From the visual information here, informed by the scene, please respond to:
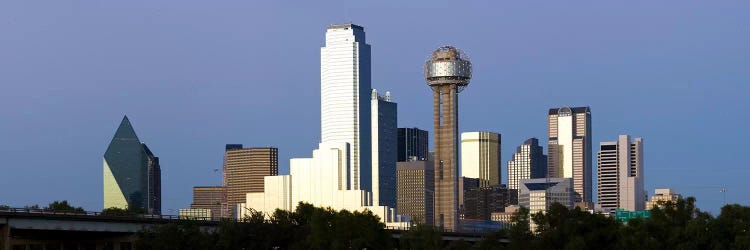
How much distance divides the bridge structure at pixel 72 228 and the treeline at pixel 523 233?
5.25m

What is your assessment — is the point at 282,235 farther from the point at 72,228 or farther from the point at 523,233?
the point at 523,233

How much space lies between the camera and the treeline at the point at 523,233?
136 m

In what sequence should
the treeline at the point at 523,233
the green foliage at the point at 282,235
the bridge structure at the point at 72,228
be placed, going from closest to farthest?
the treeline at the point at 523,233, the bridge structure at the point at 72,228, the green foliage at the point at 282,235

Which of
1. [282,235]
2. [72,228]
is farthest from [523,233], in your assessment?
[72,228]

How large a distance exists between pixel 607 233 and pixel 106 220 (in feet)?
187

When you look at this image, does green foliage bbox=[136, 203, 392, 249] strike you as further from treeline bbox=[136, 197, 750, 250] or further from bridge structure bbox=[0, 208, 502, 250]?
bridge structure bbox=[0, 208, 502, 250]

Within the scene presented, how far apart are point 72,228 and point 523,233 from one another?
4863cm

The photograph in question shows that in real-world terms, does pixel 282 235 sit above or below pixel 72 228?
below

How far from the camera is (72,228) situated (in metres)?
156

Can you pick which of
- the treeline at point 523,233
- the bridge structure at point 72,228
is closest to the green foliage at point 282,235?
the treeline at point 523,233

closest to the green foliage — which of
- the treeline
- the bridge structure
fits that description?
the treeline

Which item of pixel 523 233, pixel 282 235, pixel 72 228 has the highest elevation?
pixel 72 228

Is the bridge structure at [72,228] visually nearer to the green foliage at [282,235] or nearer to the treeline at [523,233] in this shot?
the green foliage at [282,235]

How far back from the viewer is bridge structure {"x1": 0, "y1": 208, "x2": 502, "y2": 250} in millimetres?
148375
